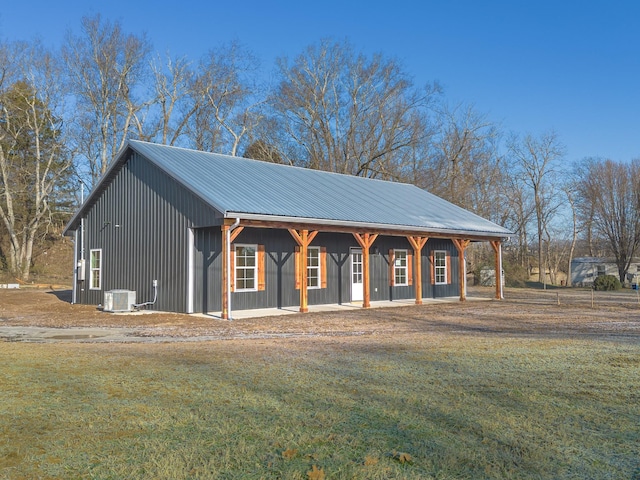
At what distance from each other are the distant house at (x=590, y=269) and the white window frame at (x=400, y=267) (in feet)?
88.4

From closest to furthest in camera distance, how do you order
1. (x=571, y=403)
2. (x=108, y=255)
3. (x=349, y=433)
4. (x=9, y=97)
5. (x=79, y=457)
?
(x=79, y=457)
(x=349, y=433)
(x=571, y=403)
(x=108, y=255)
(x=9, y=97)

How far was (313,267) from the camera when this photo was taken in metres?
18.9

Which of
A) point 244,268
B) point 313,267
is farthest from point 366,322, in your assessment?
point 313,267

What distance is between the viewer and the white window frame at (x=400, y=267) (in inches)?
856

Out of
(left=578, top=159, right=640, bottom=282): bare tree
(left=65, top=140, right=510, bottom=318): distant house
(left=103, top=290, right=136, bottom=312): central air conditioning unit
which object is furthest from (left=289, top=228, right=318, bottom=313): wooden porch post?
(left=578, top=159, right=640, bottom=282): bare tree

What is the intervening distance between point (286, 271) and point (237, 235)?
2603mm

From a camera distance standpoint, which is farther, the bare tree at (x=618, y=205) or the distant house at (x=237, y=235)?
the bare tree at (x=618, y=205)

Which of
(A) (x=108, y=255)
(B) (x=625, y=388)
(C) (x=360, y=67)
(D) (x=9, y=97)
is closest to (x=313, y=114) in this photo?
(C) (x=360, y=67)

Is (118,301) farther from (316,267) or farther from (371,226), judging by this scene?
(371,226)

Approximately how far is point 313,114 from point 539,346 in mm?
30828

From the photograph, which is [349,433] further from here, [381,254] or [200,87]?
[200,87]

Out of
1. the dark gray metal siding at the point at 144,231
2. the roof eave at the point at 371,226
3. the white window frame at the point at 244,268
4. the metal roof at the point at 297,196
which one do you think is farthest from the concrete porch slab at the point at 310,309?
the metal roof at the point at 297,196

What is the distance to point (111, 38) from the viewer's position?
111 ft

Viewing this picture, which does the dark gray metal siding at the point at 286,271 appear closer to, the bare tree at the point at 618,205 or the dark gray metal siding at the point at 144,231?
the dark gray metal siding at the point at 144,231
